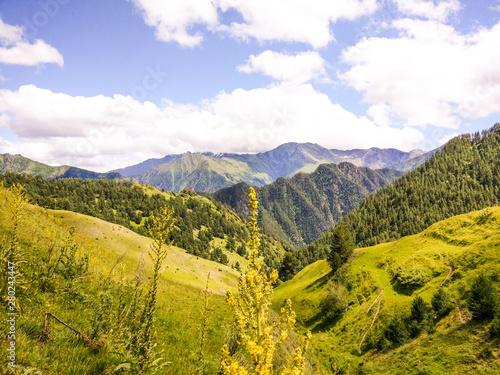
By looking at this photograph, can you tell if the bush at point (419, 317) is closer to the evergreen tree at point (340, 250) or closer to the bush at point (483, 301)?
the bush at point (483, 301)

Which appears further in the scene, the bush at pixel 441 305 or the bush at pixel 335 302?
the bush at pixel 335 302

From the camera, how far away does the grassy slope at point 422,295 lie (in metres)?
28.2

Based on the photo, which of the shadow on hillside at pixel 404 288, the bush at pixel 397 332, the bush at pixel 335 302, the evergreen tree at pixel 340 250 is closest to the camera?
the bush at pixel 397 332

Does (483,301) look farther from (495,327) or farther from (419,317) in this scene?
(419,317)

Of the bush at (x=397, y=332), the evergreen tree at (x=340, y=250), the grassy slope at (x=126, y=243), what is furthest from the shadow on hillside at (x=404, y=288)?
the grassy slope at (x=126, y=243)

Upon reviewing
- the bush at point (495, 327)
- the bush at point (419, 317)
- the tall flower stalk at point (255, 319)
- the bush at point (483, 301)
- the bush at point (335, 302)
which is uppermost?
the tall flower stalk at point (255, 319)

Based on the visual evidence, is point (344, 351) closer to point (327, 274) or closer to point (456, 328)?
point (456, 328)

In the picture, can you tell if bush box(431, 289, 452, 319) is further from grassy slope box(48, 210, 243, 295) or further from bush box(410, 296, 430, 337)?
grassy slope box(48, 210, 243, 295)

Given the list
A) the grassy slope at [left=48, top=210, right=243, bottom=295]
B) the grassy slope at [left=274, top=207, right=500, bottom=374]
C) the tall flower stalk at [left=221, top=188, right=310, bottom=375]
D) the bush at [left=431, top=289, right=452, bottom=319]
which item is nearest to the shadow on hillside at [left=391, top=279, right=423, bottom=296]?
the grassy slope at [left=274, top=207, right=500, bottom=374]

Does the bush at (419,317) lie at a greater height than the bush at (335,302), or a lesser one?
greater

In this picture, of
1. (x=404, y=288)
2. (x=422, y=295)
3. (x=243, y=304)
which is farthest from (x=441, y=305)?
(x=243, y=304)

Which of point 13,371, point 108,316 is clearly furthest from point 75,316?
point 13,371

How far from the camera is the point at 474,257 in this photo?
42594mm

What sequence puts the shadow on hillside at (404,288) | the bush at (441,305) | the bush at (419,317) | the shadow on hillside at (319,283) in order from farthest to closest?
the shadow on hillside at (319,283) → the shadow on hillside at (404,288) → the bush at (419,317) → the bush at (441,305)
